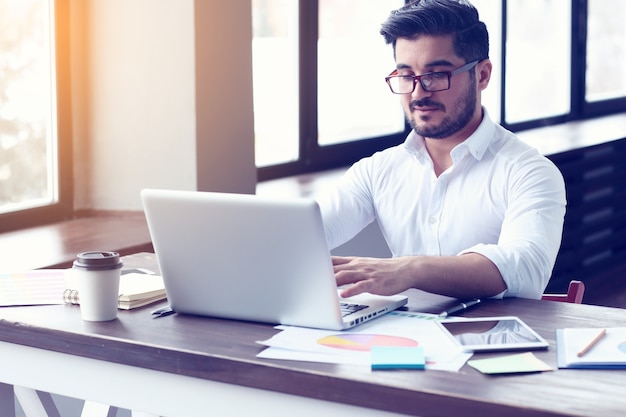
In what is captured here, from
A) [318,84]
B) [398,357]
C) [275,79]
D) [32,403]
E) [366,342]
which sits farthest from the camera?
[318,84]

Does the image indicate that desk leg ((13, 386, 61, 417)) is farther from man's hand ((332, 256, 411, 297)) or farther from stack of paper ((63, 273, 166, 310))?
man's hand ((332, 256, 411, 297))

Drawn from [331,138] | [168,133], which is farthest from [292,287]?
[331,138]

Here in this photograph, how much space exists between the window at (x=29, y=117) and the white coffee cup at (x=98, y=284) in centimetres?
148

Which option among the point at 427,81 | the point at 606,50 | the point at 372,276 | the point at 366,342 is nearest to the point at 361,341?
the point at 366,342

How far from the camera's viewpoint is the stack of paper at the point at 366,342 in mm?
1478

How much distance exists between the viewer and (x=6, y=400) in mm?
2008

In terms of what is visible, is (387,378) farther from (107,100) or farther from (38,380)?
(107,100)

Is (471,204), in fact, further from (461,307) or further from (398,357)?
(398,357)

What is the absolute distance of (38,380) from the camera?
173 centimetres

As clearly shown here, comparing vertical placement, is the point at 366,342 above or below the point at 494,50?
below

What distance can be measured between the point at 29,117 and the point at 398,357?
2089mm

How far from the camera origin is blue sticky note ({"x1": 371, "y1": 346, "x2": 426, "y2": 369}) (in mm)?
1431

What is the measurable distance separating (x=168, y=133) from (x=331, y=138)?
135 cm

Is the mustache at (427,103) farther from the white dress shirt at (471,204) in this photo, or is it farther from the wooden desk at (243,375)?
the wooden desk at (243,375)
